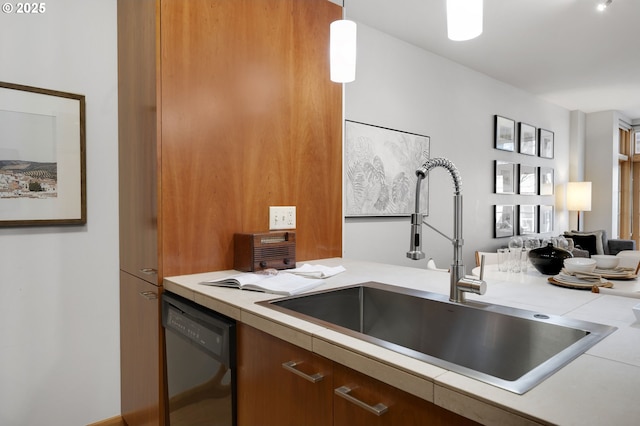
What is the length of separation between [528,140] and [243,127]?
457 cm

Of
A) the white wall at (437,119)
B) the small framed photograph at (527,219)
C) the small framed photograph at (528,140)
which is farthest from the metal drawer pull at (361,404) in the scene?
the small framed photograph at (528,140)

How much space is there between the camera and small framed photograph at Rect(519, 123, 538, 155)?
505cm

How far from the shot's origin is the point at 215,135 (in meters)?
1.68

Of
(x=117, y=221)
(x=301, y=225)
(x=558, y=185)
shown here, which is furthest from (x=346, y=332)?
(x=558, y=185)

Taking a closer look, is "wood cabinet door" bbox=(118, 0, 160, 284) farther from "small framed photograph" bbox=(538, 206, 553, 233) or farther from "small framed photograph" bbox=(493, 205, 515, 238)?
"small framed photograph" bbox=(538, 206, 553, 233)

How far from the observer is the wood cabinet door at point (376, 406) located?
70 cm

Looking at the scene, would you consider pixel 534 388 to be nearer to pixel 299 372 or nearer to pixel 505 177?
pixel 299 372

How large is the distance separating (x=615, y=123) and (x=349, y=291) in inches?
264

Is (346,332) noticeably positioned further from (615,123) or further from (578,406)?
(615,123)

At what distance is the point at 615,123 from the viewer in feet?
20.4

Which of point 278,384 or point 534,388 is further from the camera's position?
point 278,384

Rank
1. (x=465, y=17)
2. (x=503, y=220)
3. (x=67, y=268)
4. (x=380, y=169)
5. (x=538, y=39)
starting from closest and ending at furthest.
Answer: (x=465, y=17) → (x=67, y=268) → (x=380, y=169) → (x=538, y=39) → (x=503, y=220)

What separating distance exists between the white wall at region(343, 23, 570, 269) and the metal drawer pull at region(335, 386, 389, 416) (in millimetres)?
2246

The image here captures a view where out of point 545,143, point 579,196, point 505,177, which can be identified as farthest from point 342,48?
point 579,196
